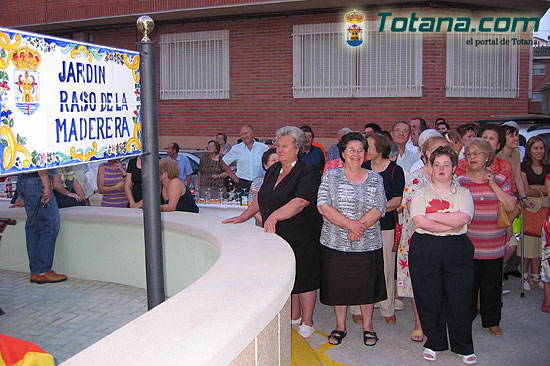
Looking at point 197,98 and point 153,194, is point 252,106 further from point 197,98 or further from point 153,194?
point 153,194

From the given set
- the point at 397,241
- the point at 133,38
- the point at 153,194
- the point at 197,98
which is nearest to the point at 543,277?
the point at 397,241

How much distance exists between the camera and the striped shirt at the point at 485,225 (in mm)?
5656

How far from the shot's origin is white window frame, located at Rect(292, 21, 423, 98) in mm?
15273

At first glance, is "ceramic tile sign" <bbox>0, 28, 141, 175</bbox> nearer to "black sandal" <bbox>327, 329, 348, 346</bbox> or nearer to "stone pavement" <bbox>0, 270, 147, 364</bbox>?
"stone pavement" <bbox>0, 270, 147, 364</bbox>

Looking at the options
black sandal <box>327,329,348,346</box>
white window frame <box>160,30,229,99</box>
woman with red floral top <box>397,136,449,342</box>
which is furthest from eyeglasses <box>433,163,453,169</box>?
white window frame <box>160,30,229,99</box>

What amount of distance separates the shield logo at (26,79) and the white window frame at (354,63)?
515 inches

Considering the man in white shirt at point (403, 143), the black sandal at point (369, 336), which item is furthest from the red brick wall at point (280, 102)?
the black sandal at point (369, 336)

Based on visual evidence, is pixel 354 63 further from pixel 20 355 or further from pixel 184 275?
pixel 20 355

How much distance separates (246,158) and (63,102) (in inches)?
286

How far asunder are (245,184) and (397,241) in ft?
15.4

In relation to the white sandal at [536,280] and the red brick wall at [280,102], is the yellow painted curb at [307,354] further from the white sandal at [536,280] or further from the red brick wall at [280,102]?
the red brick wall at [280,102]

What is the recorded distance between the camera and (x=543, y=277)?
647 cm

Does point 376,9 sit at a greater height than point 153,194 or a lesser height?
greater

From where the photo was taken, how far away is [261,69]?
54.5ft
